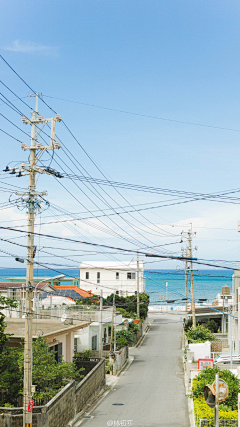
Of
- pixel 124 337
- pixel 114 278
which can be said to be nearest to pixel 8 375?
pixel 124 337

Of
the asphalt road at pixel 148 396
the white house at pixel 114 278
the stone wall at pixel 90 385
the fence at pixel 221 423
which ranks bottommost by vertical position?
the asphalt road at pixel 148 396

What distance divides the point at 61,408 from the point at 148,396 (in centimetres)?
869

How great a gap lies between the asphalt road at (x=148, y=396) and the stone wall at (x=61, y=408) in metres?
0.90

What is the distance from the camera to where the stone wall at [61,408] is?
53.6 ft

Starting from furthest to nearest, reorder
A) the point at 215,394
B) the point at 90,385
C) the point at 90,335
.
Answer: the point at 90,335, the point at 90,385, the point at 215,394

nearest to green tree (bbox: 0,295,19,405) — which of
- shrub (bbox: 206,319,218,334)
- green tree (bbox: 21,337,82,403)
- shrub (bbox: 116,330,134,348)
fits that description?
green tree (bbox: 21,337,82,403)

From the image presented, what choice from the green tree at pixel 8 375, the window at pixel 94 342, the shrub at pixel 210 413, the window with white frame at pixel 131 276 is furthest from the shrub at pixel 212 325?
the green tree at pixel 8 375

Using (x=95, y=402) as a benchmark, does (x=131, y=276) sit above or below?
above

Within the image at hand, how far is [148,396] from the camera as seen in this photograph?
25969 millimetres

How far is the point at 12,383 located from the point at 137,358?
23469 mm

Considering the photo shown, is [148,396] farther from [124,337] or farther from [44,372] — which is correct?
[124,337]

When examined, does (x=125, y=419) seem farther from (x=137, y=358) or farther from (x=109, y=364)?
(x=137, y=358)

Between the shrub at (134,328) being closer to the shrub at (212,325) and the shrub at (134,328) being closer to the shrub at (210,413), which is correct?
the shrub at (212,325)

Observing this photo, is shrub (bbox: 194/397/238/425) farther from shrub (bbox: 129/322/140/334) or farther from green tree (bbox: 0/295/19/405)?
shrub (bbox: 129/322/140/334)
